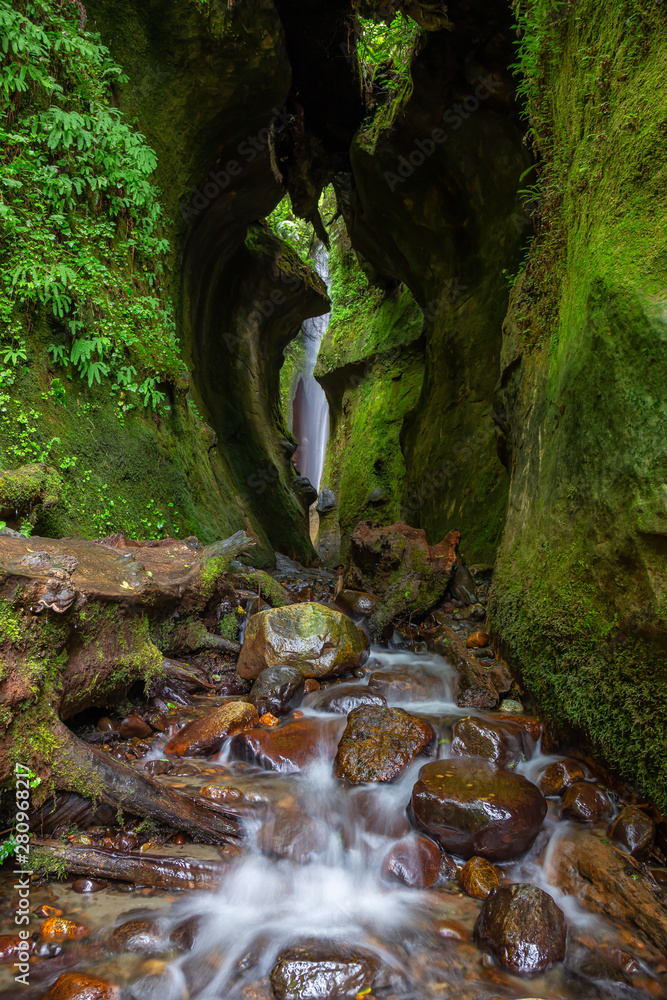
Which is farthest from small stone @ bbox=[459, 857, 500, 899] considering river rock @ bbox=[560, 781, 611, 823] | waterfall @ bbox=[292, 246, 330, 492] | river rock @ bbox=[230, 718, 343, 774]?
waterfall @ bbox=[292, 246, 330, 492]

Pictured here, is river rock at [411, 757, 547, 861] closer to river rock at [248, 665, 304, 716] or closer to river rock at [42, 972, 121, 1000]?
river rock at [248, 665, 304, 716]

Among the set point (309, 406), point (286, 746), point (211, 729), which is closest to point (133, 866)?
point (211, 729)

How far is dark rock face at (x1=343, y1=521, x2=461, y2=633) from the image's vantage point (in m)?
6.18

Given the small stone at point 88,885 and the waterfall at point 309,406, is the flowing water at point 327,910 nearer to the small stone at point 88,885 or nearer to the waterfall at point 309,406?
the small stone at point 88,885

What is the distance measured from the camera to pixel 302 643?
4676 millimetres

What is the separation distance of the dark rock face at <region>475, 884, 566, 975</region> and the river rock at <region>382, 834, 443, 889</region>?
409 millimetres

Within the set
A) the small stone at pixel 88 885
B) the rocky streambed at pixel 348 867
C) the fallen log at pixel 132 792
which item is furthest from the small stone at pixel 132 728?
the small stone at pixel 88 885

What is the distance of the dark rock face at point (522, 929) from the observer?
1.99m

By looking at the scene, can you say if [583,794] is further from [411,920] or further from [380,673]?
[380,673]

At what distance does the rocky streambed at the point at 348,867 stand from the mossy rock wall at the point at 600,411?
472 millimetres

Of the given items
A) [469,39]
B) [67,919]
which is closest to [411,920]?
[67,919]

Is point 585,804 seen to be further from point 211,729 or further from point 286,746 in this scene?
point 211,729

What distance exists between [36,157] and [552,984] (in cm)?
707

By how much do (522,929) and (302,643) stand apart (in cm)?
288
